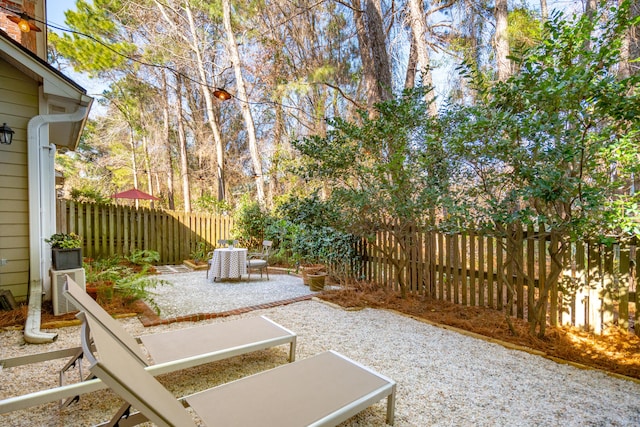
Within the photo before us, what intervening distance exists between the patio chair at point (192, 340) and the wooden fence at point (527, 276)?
270 centimetres

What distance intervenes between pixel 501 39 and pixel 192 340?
29.1 ft

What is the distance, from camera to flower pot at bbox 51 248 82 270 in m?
3.66

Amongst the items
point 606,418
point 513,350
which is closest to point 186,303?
point 513,350

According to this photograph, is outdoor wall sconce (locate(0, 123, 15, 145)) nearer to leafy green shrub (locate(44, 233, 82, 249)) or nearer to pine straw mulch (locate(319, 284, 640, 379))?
leafy green shrub (locate(44, 233, 82, 249))

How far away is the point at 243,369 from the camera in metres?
2.58

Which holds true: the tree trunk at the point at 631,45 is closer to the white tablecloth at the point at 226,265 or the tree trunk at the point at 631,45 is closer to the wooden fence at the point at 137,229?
the white tablecloth at the point at 226,265

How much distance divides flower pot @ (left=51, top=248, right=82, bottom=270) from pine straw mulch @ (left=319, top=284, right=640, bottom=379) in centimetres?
341

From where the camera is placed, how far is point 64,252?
3.70 metres

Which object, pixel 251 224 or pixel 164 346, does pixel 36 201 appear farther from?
pixel 251 224

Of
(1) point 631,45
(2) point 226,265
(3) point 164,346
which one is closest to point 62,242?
(3) point 164,346

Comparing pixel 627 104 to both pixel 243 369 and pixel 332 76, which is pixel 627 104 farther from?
pixel 332 76

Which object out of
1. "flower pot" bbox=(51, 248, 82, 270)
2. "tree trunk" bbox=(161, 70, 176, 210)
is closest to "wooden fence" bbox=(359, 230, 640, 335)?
"flower pot" bbox=(51, 248, 82, 270)

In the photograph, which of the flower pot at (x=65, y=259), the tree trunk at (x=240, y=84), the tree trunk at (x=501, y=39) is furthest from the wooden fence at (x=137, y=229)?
the tree trunk at (x=501, y=39)

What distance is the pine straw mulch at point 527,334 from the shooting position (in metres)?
2.76
